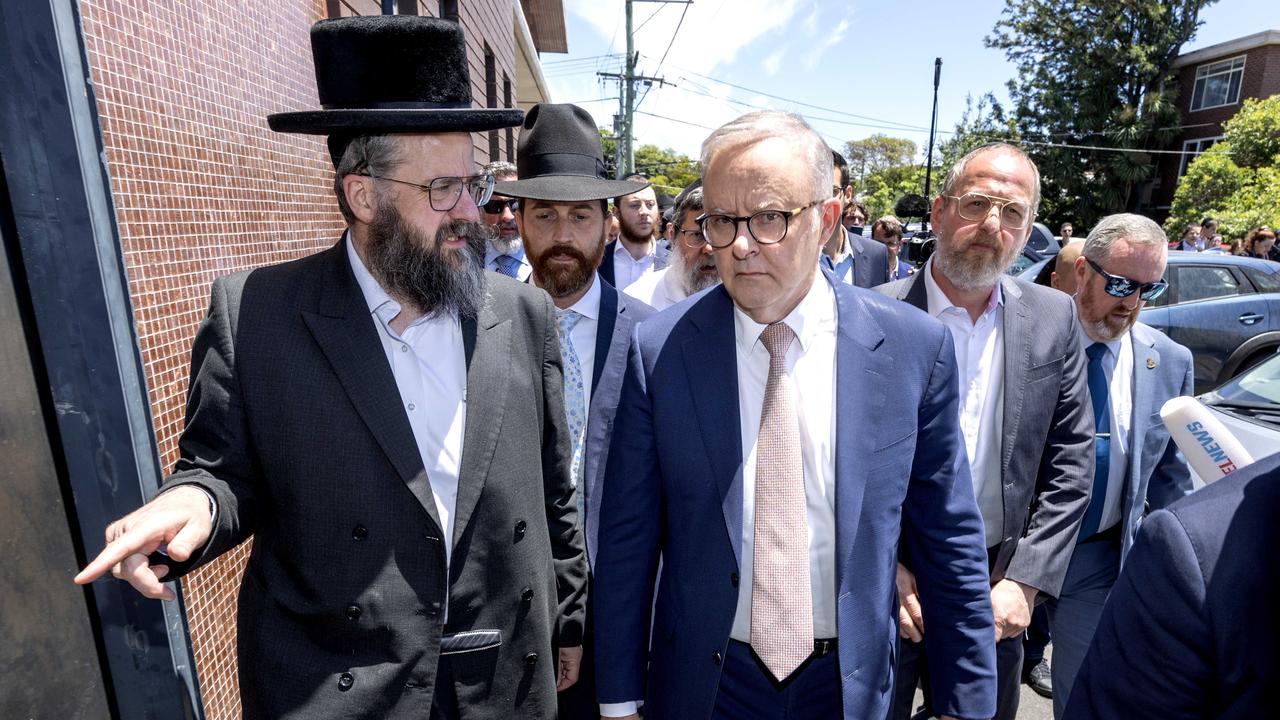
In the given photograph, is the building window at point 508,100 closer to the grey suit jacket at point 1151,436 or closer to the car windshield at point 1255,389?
the car windshield at point 1255,389

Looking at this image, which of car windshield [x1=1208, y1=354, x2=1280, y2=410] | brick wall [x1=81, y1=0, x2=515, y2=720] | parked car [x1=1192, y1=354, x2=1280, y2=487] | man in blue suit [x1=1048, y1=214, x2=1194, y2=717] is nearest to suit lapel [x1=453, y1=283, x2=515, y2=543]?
brick wall [x1=81, y1=0, x2=515, y2=720]

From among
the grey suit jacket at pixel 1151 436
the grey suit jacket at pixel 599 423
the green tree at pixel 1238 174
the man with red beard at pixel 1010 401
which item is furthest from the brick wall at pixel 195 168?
the green tree at pixel 1238 174

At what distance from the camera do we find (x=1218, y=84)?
3175cm

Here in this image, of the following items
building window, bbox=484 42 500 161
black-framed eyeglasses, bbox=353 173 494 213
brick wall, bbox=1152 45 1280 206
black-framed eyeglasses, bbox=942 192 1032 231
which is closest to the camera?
black-framed eyeglasses, bbox=353 173 494 213

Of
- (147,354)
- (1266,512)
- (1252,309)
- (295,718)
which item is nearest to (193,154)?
(147,354)

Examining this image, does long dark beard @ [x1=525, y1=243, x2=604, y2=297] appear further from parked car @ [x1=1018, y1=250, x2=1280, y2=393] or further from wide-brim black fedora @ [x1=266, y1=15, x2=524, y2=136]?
parked car @ [x1=1018, y1=250, x2=1280, y2=393]

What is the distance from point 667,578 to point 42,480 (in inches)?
60.2

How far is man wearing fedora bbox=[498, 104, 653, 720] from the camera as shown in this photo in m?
2.22

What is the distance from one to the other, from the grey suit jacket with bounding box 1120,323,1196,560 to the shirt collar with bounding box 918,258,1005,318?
68 centimetres

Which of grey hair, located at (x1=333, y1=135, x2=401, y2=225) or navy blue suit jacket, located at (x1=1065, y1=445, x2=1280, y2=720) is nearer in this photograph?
navy blue suit jacket, located at (x1=1065, y1=445, x2=1280, y2=720)

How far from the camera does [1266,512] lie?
97 centimetres

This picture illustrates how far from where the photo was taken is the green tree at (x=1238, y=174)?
2144cm

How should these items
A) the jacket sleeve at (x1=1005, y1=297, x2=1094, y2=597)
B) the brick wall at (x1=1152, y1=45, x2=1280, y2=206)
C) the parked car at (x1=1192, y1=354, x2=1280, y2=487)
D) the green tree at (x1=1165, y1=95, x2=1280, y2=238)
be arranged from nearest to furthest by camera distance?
1. the jacket sleeve at (x1=1005, y1=297, x2=1094, y2=597)
2. the parked car at (x1=1192, y1=354, x2=1280, y2=487)
3. the green tree at (x1=1165, y1=95, x2=1280, y2=238)
4. the brick wall at (x1=1152, y1=45, x2=1280, y2=206)

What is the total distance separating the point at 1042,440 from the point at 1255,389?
9.91 ft
